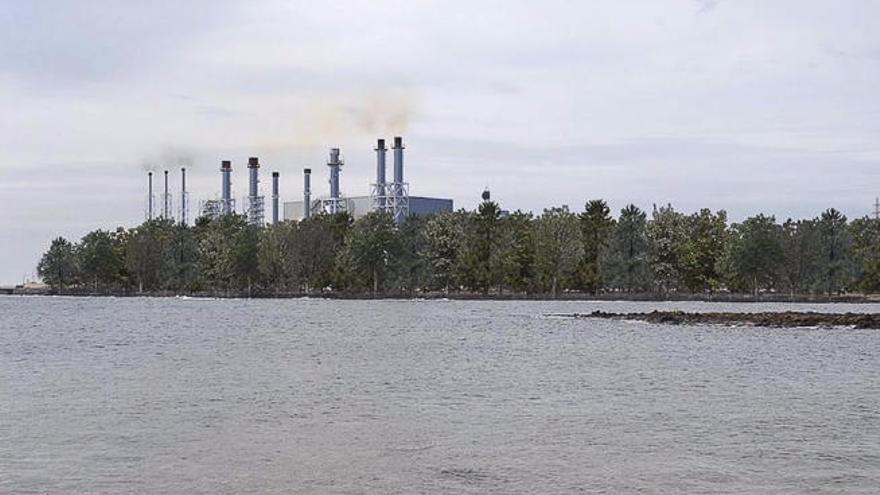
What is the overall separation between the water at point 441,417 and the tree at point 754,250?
9765cm

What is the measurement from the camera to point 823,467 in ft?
107

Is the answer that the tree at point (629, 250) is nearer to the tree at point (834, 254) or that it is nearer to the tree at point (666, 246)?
the tree at point (666, 246)

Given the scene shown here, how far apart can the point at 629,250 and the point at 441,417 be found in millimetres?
152688

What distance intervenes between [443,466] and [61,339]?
240 ft

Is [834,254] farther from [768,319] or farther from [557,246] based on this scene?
[768,319]

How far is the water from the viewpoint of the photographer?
30875 millimetres

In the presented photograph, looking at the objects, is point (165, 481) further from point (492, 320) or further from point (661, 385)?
point (492, 320)

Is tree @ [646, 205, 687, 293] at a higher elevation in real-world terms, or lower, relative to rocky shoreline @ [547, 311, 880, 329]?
higher

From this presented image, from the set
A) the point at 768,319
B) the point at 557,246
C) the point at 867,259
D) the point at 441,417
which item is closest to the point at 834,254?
the point at 867,259

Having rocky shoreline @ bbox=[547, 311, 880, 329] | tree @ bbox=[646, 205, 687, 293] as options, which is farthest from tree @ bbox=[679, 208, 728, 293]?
rocky shoreline @ bbox=[547, 311, 880, 329]

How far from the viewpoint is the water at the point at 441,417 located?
30.9 metres

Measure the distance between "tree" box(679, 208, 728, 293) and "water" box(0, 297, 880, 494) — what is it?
10413 cm


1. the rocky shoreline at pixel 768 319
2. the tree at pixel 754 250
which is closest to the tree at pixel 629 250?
the tree at pixel 754 250

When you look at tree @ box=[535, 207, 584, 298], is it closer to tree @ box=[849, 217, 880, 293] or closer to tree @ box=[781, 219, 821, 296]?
tree @ box=[781, 219, 821, 296]
